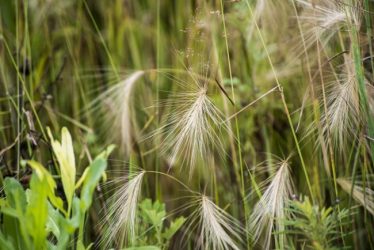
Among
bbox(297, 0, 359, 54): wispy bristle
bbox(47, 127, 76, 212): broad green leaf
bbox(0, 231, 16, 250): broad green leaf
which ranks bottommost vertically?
bbox(0, 231, 16, 250): broad green leaf

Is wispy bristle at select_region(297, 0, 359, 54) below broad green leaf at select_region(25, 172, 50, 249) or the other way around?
the other way around

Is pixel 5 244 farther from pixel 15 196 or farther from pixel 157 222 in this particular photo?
pixel 157 222

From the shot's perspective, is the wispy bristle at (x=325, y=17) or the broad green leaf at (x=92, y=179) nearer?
the broad green leaf at (x=92, y=179)

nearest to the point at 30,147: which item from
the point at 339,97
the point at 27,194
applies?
the point at 27,194

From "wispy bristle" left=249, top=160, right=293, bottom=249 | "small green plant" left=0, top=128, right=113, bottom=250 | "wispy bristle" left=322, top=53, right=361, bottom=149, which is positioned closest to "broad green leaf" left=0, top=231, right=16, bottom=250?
"small green plant" left=0, top=128, right=113, bottom=250

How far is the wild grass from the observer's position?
1049 millimetres

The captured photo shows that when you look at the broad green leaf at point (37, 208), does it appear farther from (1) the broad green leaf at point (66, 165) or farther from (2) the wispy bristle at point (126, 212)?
(2) the wispy bristle at point (126, 212)

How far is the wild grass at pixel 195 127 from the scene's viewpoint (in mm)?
1049

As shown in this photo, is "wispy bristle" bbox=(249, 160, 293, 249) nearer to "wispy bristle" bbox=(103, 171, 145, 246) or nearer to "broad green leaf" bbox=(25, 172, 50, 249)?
"wispy bristle" bbox=(103, 171, 145, 246)

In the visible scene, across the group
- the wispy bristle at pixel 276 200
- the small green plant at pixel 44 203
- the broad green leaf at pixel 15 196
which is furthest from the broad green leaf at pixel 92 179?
the wispy bristle at pixel 276 200

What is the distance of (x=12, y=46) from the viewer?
1.79 meters

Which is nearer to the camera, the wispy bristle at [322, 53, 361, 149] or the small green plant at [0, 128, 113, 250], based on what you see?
the small green plant at [0, 128, 113, 250]

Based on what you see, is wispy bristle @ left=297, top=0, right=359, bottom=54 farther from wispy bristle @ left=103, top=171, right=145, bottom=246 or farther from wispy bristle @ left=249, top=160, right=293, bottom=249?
wispy bristle @ left=103, top=171, right=145, bottom=246

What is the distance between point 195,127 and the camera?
1060 millimetres
